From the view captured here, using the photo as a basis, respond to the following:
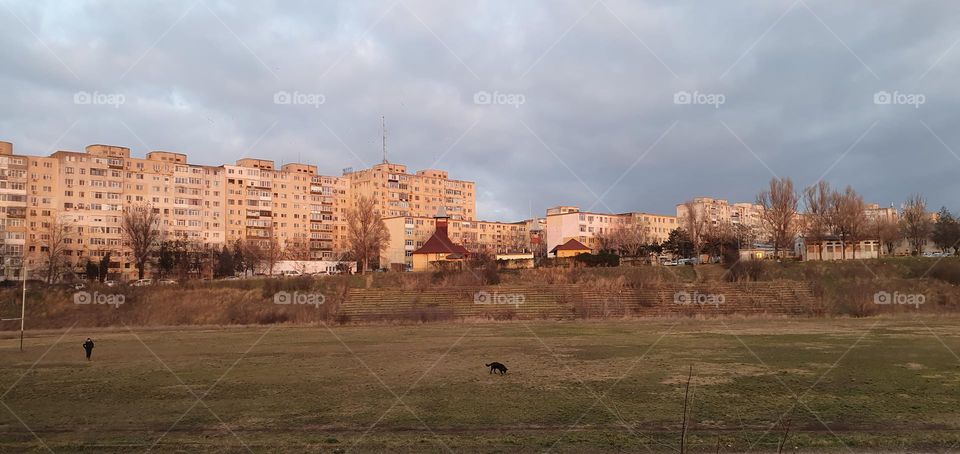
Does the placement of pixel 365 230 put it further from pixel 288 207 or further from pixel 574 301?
pixel 288 207

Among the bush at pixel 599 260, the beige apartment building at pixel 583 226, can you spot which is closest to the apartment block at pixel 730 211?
the beige apartment building at pixel 583 226

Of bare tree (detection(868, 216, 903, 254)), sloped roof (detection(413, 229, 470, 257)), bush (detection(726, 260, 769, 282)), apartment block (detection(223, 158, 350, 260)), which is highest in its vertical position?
apartment block (detection(223, 158, 350, 260))

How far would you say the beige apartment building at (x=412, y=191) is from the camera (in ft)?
458

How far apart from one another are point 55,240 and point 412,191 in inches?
2814

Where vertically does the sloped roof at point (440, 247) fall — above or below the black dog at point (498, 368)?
above

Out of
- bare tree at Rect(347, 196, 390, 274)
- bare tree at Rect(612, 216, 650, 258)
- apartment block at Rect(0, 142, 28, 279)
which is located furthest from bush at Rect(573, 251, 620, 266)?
apartment block at Rect(0, 142, 28, 279)

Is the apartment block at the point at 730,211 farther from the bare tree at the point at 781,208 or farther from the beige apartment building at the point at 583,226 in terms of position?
the bare tree at the point at 781,208

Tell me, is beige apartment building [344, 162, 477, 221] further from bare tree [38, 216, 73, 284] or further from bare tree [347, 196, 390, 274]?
bare tree [38, 216, 73, 284]

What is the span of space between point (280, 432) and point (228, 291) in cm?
4845

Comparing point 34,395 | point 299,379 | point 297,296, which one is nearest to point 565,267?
point 297,296

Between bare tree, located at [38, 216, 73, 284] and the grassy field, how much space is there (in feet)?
230

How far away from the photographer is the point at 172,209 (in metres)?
110

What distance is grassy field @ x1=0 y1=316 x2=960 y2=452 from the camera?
11.9 meters

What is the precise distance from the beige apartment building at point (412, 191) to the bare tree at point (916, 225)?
82844 mm
